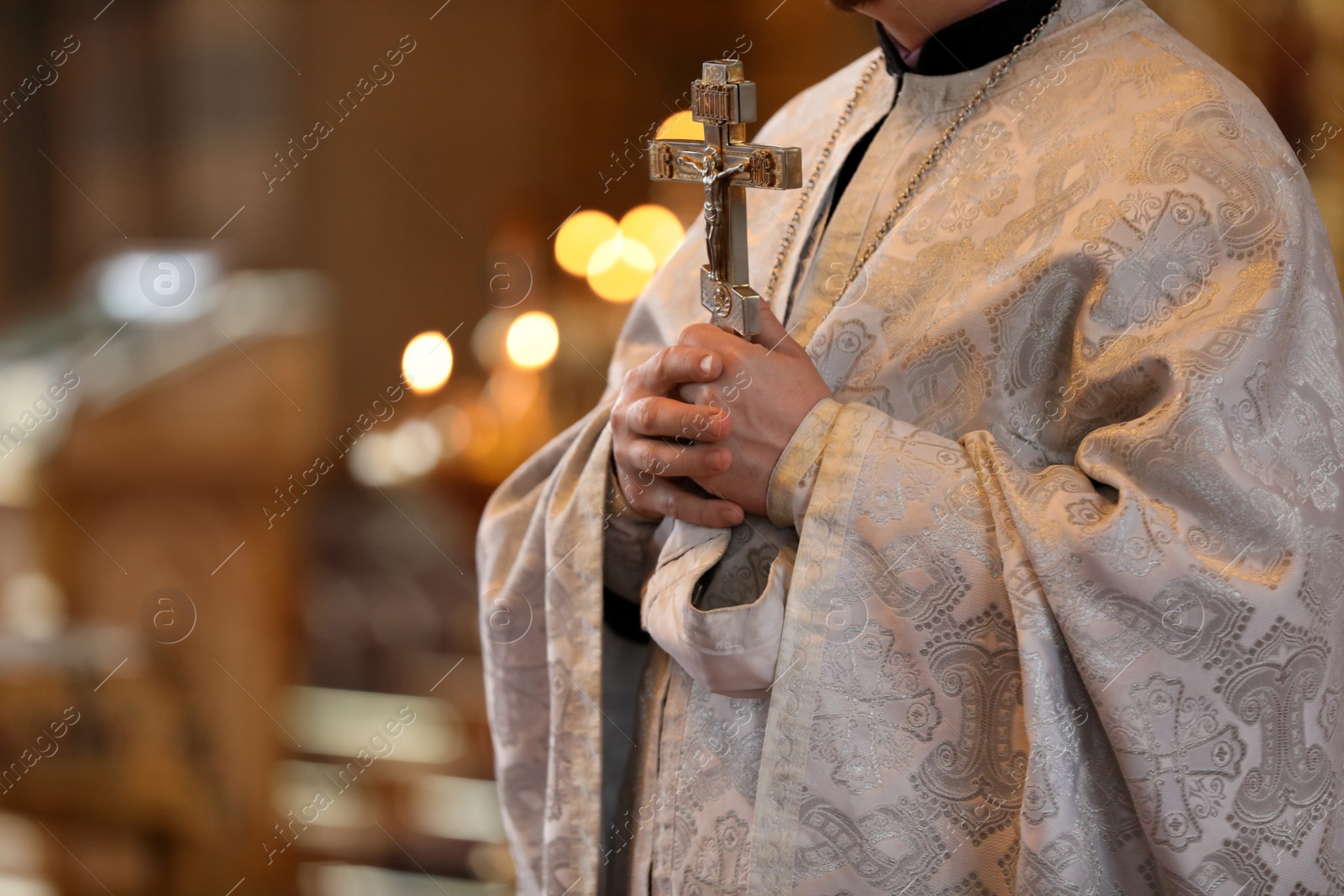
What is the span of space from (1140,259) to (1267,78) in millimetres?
1680

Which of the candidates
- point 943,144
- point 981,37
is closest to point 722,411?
point 943,144

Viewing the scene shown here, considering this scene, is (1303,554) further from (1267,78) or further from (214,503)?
(214,503)

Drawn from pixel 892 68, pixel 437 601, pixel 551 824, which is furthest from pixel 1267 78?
pixel 437 601

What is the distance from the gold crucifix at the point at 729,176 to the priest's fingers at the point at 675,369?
58mm

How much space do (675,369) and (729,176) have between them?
0.21 meters

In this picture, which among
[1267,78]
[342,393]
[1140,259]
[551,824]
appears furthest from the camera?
[342,393]

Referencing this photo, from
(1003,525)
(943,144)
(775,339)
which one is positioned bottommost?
(1003,525)

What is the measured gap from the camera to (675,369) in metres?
1.20

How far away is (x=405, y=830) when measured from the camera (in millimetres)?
3830

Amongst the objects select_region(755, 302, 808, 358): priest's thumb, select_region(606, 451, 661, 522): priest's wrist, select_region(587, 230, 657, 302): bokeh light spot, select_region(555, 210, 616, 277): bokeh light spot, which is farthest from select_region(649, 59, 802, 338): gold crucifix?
select_region(555, 210, 616, 277): bokeh light spot

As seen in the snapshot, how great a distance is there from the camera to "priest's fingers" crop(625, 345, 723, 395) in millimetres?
1175

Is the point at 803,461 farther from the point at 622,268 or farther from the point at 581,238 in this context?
the point at 581,238

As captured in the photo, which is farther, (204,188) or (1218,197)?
(204,188)

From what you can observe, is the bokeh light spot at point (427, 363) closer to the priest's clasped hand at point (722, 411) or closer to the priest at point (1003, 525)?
the priest at point (1003, 525)
